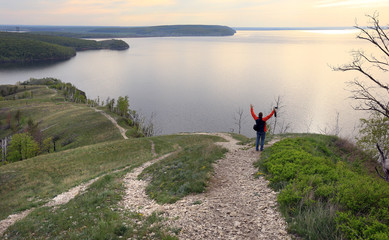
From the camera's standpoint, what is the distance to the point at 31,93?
108 m

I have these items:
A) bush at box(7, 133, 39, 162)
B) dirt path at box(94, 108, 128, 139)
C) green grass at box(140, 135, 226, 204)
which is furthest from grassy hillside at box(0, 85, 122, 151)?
green grass at box(140, 135, 226, 204)

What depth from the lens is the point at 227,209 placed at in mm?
10797

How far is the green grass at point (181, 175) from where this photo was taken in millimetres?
13742

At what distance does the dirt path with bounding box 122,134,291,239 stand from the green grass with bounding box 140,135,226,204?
1.84 feet

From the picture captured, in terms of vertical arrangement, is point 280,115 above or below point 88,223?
below

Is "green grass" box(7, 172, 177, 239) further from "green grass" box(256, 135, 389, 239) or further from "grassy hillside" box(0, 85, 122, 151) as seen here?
"grassy hillside" box(0, 85, 122, 151)

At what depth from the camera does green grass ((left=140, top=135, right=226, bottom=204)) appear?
13.7 metres

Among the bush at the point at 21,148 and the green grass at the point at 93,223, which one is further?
the bush at the point at 21,148

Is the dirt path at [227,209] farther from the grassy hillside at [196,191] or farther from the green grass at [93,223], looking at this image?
the green grass at [93,223]

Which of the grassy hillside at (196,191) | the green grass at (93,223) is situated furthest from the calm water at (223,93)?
the green grass at (93,223)

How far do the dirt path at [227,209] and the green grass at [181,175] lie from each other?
1.84 ft

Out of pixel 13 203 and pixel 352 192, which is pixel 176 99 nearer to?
pixel 13 203

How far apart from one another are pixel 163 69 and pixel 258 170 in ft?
509

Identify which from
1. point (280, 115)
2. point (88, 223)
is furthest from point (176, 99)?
point (88, 223)
